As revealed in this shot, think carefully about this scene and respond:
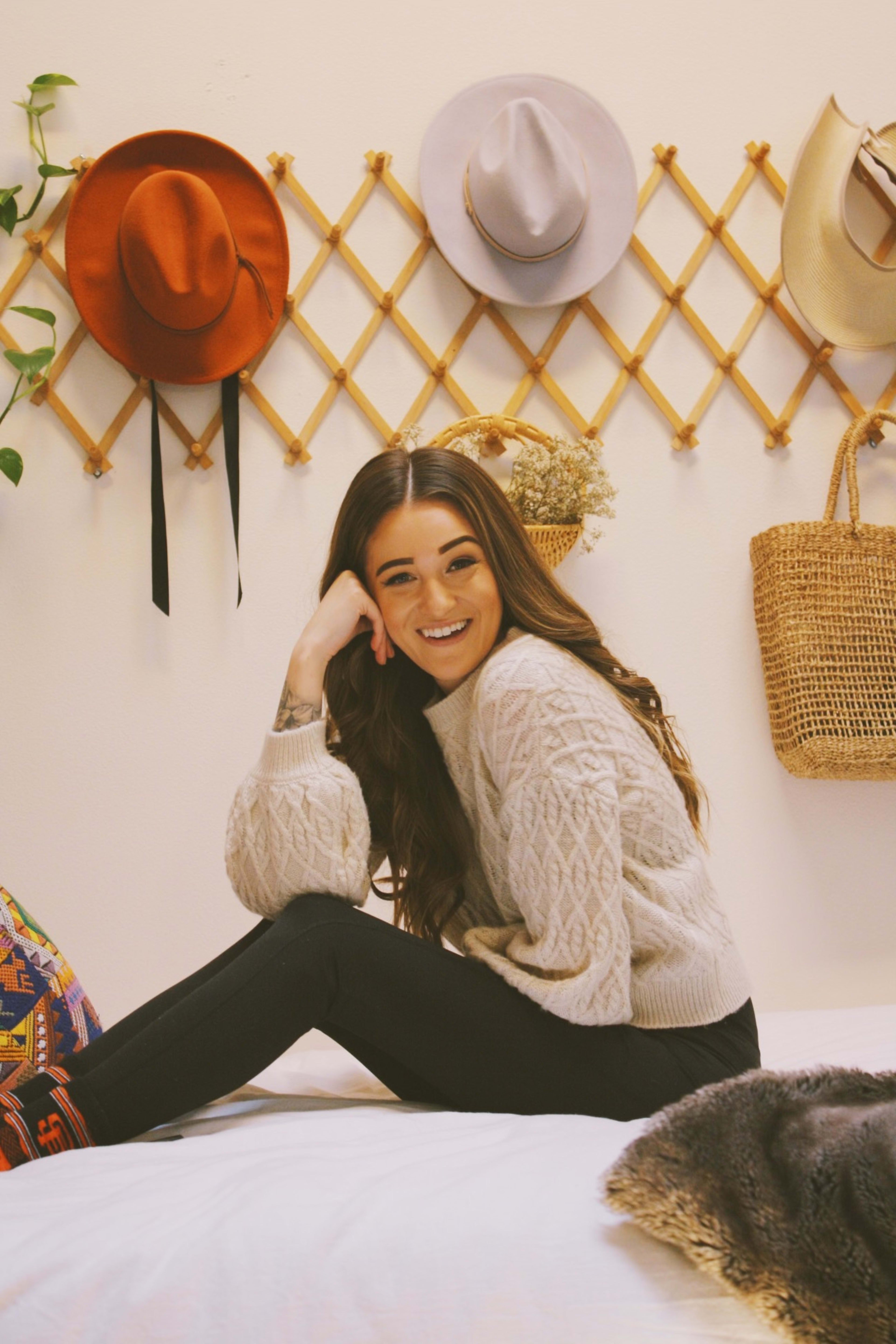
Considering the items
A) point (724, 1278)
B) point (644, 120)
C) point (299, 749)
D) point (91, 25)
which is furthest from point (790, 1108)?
point (91, 25)

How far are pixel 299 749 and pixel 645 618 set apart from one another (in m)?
0.92

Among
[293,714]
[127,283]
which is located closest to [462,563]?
[293,714]

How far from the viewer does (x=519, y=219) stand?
1.71m

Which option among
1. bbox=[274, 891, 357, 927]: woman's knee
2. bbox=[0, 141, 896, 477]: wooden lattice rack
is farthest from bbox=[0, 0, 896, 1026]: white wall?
bbox=[274, 891, 357, 927]: woman's knee

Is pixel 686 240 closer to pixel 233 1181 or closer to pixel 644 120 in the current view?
pixel 644 120

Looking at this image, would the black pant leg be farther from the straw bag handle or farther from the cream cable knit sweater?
the straw bag handle

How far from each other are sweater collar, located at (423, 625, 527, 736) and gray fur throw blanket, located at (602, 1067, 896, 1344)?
21.7 inches

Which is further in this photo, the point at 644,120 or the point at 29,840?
the point at 644,120

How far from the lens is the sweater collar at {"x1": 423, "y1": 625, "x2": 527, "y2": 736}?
121cm

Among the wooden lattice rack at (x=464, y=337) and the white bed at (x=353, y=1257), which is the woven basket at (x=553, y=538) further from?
the white bed at (x=353, y=1257)

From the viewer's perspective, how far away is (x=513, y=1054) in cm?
99

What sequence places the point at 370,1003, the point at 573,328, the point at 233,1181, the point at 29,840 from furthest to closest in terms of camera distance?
the point at 573,328, the point at 29,840, the point at 370,1003, the point at 233,1181

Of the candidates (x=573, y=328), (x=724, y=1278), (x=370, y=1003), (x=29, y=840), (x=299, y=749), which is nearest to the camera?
(x=724, y=1278)

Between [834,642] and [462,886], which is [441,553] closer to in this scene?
[462,886]
